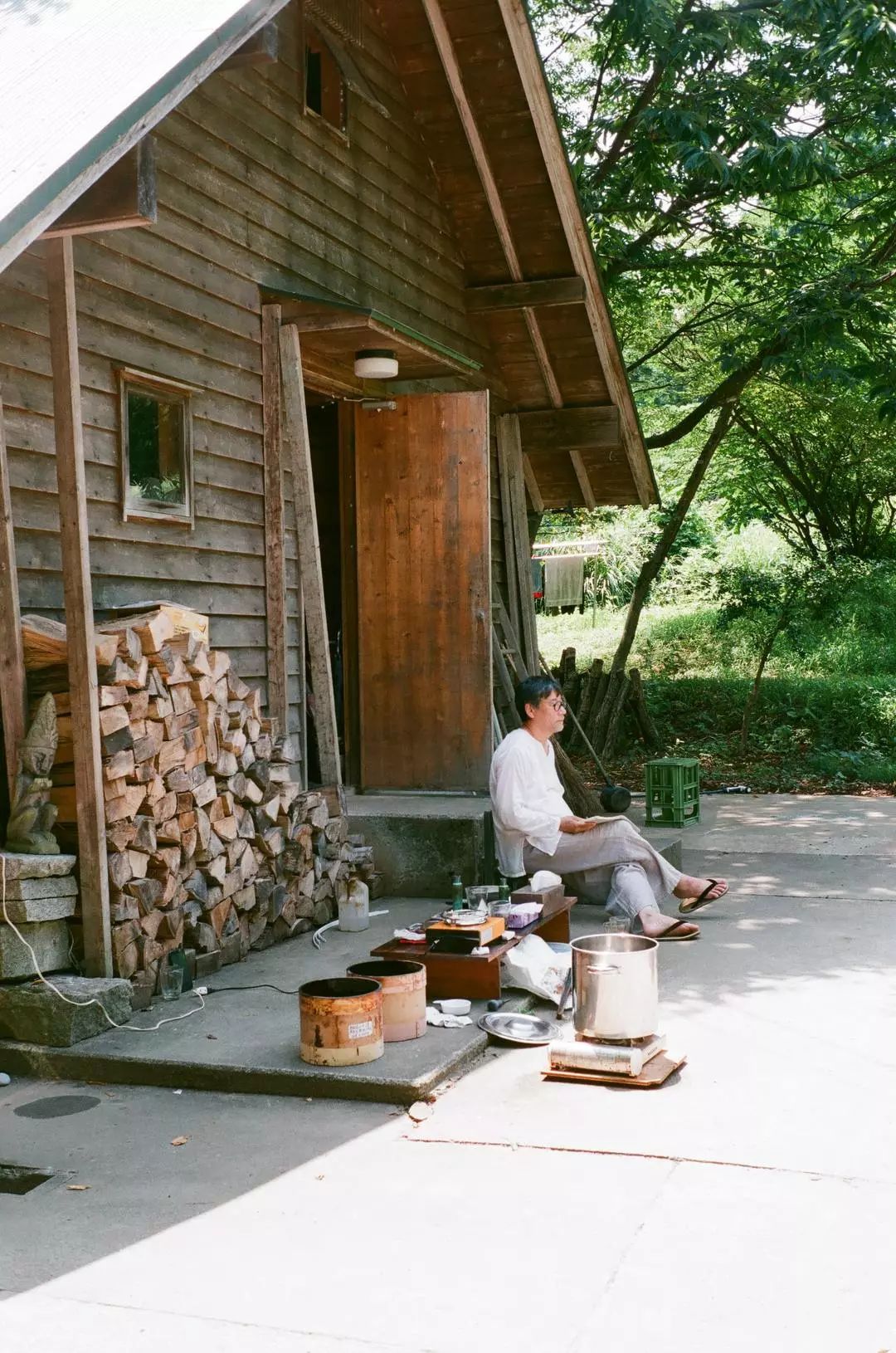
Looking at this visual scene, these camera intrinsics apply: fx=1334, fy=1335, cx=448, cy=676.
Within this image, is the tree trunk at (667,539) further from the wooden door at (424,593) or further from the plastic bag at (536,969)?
the plastic bag at (536,969)

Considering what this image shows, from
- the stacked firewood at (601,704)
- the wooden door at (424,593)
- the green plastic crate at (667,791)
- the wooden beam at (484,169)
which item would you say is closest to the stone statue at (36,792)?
the wooden door at (424,593)

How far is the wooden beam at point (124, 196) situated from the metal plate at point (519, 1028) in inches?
133

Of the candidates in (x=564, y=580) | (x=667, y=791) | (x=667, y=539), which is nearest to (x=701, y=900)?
(x=667, y=791)

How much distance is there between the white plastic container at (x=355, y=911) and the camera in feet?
24.2

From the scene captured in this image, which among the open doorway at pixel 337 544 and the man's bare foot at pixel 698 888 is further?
the open doorway at pixel 337 544

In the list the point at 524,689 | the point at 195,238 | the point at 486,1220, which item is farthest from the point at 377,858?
the point at 486,1220

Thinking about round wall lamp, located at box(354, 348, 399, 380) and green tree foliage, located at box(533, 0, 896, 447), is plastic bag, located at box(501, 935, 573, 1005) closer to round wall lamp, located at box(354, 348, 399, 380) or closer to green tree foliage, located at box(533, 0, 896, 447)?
round wall lamp, located at box(354, 348, 399, 380)

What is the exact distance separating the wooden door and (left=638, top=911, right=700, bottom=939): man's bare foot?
229 centimetres

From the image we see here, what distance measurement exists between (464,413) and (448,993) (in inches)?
183

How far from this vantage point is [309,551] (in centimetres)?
795

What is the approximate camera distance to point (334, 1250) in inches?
141

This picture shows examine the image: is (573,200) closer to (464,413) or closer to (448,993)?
(464,413)

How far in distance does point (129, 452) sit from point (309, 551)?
156cm

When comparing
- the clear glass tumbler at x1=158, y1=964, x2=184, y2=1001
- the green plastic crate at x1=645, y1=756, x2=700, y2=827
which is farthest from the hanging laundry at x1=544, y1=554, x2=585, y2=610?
the clear glass tumbler at x1=158, y1=964, x2=184, y2=1001
